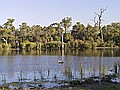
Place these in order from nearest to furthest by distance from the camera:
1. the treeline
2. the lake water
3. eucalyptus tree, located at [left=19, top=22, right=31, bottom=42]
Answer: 1. the lake water
2. the treeline
3. eucalyptus tree, located at [left=19, top=22, right=31, bottom=42]

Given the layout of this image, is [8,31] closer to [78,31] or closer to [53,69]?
[78,31]

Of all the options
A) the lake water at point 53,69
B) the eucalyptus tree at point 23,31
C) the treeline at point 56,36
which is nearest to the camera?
the lake water at point 53,69

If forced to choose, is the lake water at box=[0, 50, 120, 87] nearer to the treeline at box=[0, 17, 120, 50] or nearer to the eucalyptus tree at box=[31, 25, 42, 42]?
the treeline at box=[0, 17, 120, 50]

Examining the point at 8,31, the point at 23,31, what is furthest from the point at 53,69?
the point at 23,31

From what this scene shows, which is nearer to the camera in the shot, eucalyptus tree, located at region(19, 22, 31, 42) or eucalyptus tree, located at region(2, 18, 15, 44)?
eucalyptus tree, located at region(2, 18, 15, 44)

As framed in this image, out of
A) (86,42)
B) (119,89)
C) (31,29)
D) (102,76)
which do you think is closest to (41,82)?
(102,76)

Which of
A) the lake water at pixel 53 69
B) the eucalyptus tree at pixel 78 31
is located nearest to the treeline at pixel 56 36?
the eucalyptus tree at pixel 78 31

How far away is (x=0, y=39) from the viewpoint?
357ft

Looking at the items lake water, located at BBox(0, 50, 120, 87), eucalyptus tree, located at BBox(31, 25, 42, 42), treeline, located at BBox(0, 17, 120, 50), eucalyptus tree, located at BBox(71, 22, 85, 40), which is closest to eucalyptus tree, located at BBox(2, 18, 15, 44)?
treeline, located at BBox(0, 17, 120, 50)

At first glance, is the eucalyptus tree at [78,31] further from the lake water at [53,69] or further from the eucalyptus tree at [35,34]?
the lake water at [53,69]

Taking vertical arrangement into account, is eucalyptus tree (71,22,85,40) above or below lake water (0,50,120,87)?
above

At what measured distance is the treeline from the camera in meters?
105

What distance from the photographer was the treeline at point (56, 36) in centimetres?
10475

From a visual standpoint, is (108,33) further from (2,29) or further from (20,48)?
(2,29)
